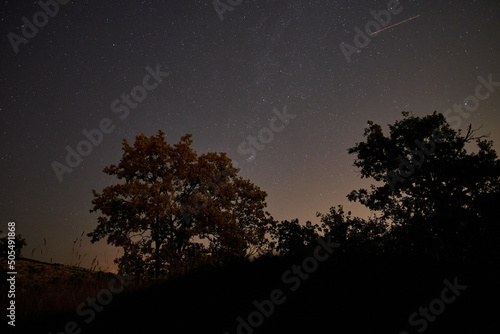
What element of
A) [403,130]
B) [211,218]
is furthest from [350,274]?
[403,130]

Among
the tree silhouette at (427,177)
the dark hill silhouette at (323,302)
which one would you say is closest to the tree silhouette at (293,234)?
the tree silhouette at (427,177)

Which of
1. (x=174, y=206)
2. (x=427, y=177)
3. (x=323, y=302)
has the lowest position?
(x=427, y=177)

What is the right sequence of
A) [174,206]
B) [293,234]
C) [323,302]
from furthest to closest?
[293,234] < [174,206] < [323,302]

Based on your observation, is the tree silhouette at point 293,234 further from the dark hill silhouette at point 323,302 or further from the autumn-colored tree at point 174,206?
the dark hill silhouette at point 323,302

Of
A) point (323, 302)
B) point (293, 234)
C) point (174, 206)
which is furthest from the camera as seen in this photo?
point (293, 234)

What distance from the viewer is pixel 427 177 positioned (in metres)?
16.5

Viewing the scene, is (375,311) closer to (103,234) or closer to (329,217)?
(103,234)

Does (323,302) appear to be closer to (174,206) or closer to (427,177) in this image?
(174,206)

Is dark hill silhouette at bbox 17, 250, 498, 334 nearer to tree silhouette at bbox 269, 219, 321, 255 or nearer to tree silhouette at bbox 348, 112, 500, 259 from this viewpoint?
tree silhouette at bbox 348, 112, 500, 259

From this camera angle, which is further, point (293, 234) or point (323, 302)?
point (293, 234)

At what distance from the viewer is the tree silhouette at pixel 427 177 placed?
46.8ft

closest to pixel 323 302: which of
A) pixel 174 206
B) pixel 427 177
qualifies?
pixel 174 206

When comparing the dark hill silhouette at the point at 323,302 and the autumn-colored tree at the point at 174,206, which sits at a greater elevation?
the autumn-colored tree at the point at 174,206

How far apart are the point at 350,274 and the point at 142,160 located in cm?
1421
